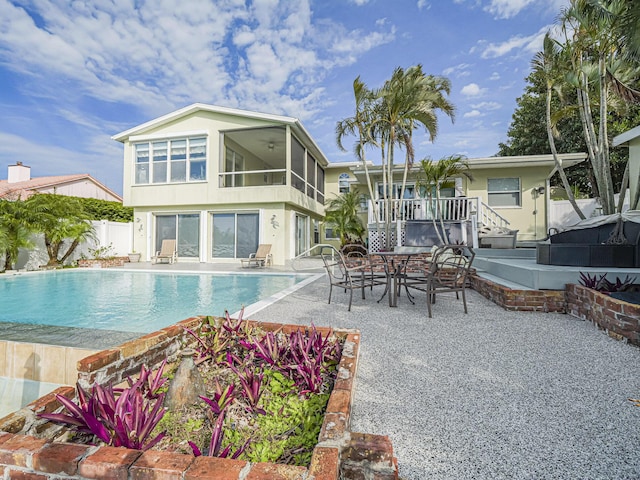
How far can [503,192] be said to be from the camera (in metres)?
13.1

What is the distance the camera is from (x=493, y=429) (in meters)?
1.75

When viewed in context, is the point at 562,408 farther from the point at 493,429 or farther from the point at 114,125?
the point at 114,125

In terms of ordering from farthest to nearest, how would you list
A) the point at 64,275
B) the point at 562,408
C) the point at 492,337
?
the point at 64,275 < the point at 492,337 < the point at 562,408

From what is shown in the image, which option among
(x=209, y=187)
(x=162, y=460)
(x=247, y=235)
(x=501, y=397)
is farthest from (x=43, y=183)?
(x=501, y=397)

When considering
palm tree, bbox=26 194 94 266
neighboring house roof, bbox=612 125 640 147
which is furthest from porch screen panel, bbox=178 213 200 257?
neighboring house roof, bbox=612 125 640 147

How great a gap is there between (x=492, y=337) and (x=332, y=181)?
49.9ft

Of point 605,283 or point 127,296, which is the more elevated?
point 605,283

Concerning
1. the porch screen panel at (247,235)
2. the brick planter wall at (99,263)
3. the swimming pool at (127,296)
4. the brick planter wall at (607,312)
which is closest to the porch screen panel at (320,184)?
the porch screen panel at (247,235)

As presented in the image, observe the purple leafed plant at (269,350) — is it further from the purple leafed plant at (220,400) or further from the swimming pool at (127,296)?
the swimming pool at (127,296)

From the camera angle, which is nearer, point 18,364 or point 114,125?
point 18,364

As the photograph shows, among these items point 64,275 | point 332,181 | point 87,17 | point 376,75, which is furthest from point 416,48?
point 64,275

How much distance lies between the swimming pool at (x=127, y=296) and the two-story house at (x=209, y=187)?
340cm

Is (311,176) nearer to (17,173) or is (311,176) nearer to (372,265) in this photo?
(372,265)

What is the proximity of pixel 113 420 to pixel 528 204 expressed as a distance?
15.1 m
